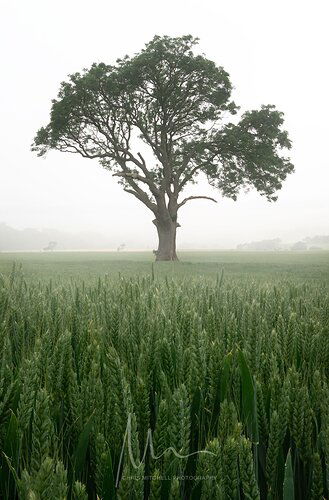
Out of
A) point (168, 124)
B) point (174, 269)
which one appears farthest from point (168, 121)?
point (174, 269)

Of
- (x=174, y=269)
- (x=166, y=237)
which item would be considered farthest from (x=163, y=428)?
(x=166, y=237)

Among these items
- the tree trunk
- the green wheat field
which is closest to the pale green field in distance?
the green wheat field

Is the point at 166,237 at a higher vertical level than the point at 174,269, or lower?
higher

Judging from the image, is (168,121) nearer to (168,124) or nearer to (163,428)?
(168,124)

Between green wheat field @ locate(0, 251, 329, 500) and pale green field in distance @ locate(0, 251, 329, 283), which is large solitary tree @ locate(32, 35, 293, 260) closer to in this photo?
pale green field in distance @ locate(0, 251, 329, 283)

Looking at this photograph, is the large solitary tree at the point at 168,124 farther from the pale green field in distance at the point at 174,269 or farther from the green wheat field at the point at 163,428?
the green wheat field at the point at 163,428

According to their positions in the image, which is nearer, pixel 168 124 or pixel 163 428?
pixel 163 428

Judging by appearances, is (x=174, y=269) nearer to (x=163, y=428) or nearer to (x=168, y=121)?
(x=163, y=428)

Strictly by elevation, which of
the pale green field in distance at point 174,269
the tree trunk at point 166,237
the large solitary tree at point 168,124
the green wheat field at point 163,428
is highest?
the large solitary tree at point 168,124

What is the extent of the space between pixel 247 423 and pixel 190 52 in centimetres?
2542

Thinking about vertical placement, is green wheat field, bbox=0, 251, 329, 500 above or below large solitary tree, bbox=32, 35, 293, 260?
below

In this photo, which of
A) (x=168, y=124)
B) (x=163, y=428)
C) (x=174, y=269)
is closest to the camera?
(x=163, y=428)

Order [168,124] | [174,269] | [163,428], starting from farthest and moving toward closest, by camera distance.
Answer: [168,124]
[174,269]
[163,428]

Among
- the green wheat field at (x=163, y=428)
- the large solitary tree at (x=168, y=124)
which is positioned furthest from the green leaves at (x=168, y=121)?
the green wheat field at (x=163, y=428)
